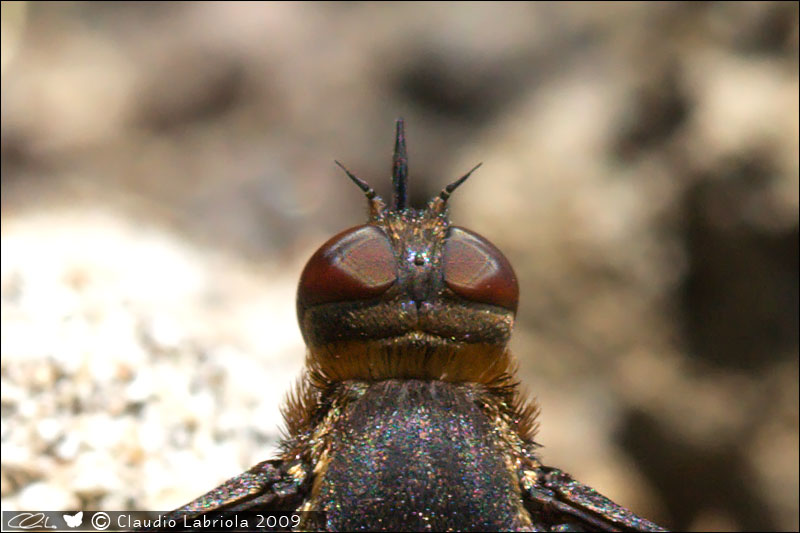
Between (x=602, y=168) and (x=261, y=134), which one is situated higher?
(x=261, y=134)

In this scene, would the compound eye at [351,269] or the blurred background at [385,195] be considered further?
the blurred background at [385,195]

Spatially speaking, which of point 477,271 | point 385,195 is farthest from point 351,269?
point 385,195

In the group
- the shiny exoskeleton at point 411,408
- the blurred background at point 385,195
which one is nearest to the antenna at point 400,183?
the shiny exoskeleton at point 411,408

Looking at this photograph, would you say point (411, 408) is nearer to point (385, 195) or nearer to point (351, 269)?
point (351, 269)

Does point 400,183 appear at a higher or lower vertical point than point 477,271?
higher

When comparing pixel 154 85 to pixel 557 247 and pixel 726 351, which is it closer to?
pixel 557 247

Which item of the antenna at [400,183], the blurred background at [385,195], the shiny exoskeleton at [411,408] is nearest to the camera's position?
the shiny exoskeleton at [411,408]

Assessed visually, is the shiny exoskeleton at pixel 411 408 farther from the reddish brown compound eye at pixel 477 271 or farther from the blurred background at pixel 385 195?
the blurred background at pixel 385 195

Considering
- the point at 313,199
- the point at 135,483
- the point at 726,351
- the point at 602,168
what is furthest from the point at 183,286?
the point at 726,351
